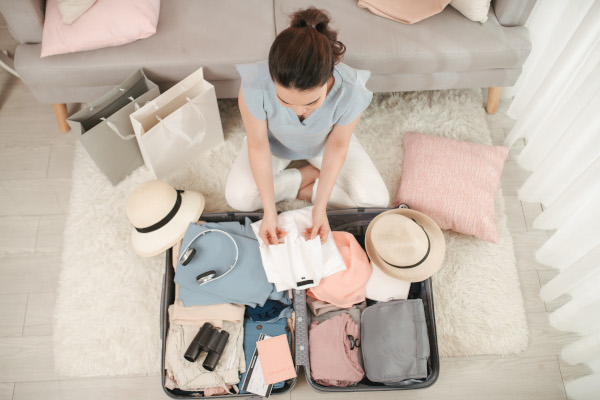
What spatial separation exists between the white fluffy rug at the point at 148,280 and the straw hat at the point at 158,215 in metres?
0.16

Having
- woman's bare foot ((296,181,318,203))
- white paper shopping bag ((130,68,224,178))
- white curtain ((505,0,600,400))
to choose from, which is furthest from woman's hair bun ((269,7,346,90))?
white curtain ((505,0,600,400))

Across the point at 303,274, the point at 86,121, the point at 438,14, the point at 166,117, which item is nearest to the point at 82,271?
the point at 86,121

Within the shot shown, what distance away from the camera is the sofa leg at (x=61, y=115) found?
181 centimetres

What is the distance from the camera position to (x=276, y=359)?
139 centimetres

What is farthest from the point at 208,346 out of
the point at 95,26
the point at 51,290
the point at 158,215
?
the point at 95,26

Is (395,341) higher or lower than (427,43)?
lower

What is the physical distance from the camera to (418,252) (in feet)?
4.50

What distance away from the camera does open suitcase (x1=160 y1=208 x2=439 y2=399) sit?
135 centimetres

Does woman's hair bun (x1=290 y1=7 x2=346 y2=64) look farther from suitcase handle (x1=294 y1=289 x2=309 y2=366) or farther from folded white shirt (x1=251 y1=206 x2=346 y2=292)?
suitcase handle (x1=294 y1=289 x2=309 y2=366)

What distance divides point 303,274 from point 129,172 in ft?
2.81

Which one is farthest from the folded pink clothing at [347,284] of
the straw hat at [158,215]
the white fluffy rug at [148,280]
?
the straw hat at [158,215]

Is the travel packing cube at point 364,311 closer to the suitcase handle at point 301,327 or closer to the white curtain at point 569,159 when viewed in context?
the suitcase handle at point 301,327

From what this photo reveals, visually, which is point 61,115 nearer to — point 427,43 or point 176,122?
point 176,122

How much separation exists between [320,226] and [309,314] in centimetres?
30
